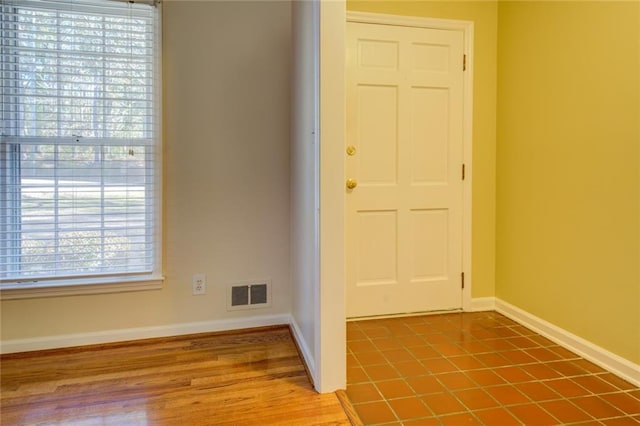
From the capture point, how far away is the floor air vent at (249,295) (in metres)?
2.53

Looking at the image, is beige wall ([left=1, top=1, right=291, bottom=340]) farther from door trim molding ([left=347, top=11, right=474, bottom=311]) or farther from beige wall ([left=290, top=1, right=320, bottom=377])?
door trim molding ([left=347, top=11, right=474, bottom=311])

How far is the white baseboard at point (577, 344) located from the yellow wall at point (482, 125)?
0.26 meters

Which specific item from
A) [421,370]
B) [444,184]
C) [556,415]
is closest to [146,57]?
[444,184]

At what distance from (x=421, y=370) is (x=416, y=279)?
0.85 metres

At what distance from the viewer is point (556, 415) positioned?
1644 mm

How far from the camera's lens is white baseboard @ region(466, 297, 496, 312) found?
2.87 metres

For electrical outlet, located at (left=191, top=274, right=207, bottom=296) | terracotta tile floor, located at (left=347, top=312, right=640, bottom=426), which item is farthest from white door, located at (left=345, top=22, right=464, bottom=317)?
electrical outlet, located at (left=191, top=274, right=207, bottom=296)

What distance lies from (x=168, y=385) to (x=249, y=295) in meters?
0.78

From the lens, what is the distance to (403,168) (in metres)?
2.71

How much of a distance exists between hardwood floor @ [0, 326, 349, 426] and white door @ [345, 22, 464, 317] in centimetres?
80

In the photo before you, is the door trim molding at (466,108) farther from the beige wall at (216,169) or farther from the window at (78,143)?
the window at (78,143)

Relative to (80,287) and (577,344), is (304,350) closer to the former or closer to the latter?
(80,287)

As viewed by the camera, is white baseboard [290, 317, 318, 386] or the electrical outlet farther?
the electrical outlet

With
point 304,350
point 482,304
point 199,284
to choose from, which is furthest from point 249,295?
point 482,304
